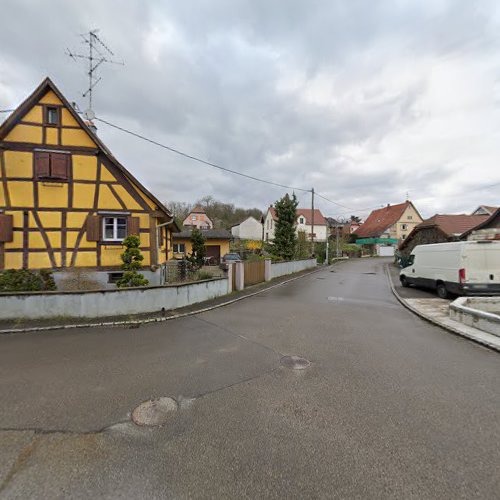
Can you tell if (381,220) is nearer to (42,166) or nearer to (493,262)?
(493,262)

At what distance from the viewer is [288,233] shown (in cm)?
2177

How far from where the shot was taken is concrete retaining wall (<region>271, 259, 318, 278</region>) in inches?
736

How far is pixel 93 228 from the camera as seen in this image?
11719 mm

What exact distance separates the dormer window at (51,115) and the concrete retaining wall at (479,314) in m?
17.0

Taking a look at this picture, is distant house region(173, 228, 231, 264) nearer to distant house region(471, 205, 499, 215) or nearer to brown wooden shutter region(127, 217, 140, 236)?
brown wooden shutter region(127, 217, 140, 236)

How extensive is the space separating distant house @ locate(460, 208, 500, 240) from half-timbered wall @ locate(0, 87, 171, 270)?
15154 millimetres

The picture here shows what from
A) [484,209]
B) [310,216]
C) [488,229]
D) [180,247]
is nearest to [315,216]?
[310,216]

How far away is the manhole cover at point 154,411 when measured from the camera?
3152mm

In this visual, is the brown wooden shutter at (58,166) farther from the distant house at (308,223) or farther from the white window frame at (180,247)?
the distant house at (308,223)

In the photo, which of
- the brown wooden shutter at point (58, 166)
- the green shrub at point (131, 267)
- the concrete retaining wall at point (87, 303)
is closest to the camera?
the concrete retaining wall at point (87, 303)

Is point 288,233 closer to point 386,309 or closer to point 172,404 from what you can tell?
point 386,309

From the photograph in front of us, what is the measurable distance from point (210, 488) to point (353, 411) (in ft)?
6.52

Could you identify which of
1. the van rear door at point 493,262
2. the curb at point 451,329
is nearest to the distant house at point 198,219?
the curb at point 451,329

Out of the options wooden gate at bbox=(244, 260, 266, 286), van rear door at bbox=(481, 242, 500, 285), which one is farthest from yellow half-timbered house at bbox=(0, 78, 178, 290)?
van rear door at bbox=(481, 242, 500, 285)
